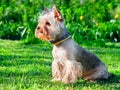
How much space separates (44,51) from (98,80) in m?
3.67

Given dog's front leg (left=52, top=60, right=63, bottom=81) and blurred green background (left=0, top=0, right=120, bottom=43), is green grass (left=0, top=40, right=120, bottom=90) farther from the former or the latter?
blurred green background (left=0, top=0, right=120, bottom=43)

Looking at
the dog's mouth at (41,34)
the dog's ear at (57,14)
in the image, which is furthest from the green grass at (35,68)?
the dog's ear at (57,14)

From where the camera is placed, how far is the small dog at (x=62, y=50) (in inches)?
265

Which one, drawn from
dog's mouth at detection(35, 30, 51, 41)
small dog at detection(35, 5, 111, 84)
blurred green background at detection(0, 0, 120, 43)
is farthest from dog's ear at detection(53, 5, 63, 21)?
blurred green background at detection(0, 0, 120, 43)

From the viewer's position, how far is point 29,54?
10094 millimetres

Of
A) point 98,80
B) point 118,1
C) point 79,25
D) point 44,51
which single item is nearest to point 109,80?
point 98,80

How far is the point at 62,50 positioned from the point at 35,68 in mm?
1337

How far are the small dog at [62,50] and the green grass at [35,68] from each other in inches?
6.3

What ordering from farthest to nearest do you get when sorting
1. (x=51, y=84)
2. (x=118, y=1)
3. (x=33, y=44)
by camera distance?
1. (x=118, y=1)
2. (x=33, y=44)
3. (x=51, y=84)

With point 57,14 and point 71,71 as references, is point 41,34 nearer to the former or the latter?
point 57,14

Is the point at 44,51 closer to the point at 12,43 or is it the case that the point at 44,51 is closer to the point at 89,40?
the point at 12,43

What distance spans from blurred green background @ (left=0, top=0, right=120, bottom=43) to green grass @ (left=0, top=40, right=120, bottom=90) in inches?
48.2

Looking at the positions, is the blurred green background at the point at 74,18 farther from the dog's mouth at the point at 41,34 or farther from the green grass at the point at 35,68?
the dog's mouth at the point at 41,34

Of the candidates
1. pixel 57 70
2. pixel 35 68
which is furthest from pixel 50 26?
pixel 35 68
